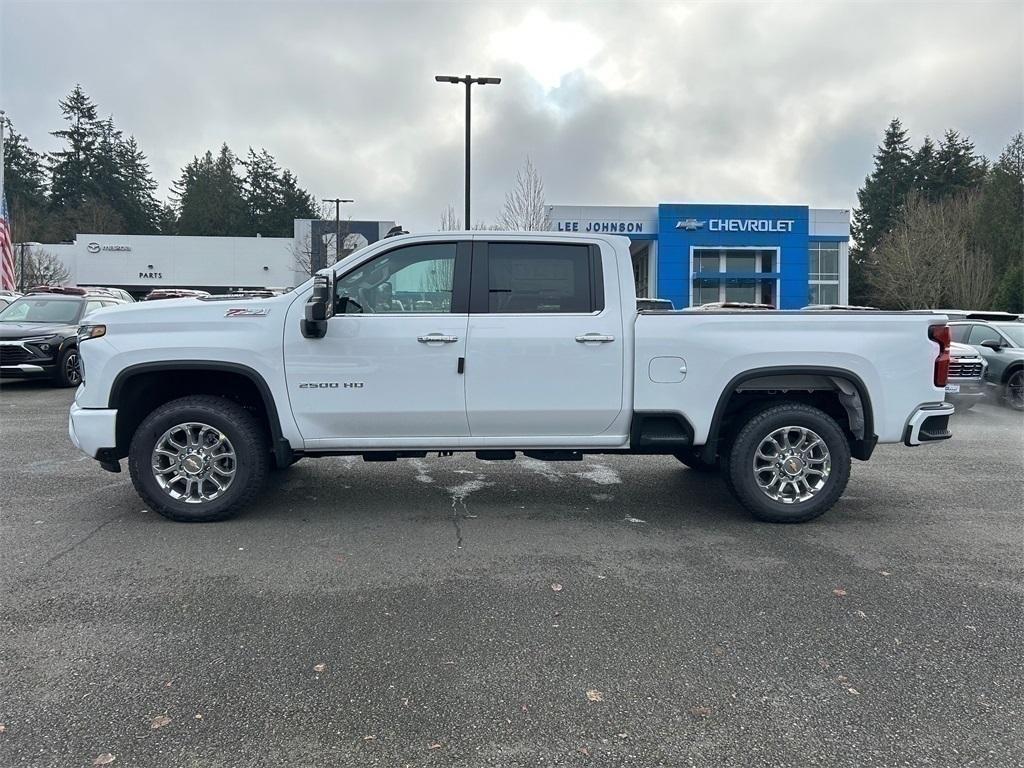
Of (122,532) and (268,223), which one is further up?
(268,223)

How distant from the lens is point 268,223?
255ft

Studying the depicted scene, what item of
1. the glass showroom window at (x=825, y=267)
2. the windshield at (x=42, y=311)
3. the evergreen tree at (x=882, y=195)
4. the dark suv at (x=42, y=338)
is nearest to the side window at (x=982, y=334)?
the dark suv at (x=42, y=338)

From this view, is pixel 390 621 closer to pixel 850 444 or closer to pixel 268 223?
pixel 850 444

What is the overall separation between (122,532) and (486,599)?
2737 mm

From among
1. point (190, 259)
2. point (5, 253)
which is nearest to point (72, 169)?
point (190, 259)

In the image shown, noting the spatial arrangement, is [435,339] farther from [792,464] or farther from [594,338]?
[792,464]

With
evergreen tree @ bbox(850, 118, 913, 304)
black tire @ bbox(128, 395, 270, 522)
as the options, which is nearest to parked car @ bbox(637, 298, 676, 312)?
black tire @ bbox(128, 395, 270, 522)

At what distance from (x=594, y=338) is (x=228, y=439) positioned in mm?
2647

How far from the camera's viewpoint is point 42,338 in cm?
1214

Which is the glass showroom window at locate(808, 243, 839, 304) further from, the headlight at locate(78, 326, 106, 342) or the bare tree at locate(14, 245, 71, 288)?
the bare tree at locate(14, 245, 71, 288)

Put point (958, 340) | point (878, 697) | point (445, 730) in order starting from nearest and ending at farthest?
point (445, 730), point (878, 697), point (958, 340)

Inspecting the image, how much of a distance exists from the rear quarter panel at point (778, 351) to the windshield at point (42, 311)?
12.2 m

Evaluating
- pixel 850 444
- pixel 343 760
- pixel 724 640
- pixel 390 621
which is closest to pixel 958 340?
pixel 850 444

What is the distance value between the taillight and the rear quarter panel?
40mm
